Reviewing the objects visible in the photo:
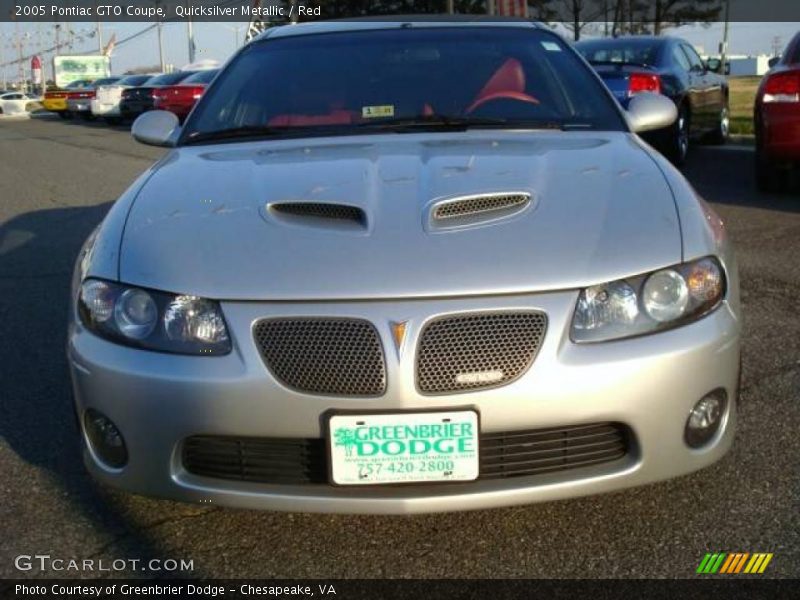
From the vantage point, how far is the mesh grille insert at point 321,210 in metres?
2.61

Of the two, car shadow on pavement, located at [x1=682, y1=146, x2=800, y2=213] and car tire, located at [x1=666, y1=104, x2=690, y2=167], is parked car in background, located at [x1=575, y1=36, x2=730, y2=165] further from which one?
car shadow on pavement, located at [x1=682, y1=146, x2=800, y2=213]

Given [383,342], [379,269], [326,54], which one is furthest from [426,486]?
[326,54]

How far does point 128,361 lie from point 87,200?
25.2 ft

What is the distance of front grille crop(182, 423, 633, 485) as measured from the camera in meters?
2.30

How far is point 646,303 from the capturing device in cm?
239

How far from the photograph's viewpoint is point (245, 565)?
8.26ft

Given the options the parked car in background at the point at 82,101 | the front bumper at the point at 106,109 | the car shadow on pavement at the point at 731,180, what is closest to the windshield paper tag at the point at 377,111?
the car shadow on pavement at the point at 731,180

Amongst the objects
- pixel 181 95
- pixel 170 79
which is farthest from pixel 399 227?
pixel 170 79

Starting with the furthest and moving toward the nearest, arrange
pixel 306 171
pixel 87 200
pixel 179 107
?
pixel 179 107 < pixel 87 200 < pixel 306 171

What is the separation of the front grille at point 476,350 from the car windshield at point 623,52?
8069mm

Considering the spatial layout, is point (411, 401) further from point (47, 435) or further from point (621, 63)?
point (621, 63)

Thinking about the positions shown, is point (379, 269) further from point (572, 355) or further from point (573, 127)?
point (573, 127)

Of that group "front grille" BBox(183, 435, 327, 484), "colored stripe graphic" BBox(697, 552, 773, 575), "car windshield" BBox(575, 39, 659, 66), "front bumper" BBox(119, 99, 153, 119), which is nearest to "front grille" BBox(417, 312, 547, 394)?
"front grille" BBox(183, 435, 327, 484)

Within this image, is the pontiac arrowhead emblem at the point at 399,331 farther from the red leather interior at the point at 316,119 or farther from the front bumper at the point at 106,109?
the front bumper at the point at 106,109
